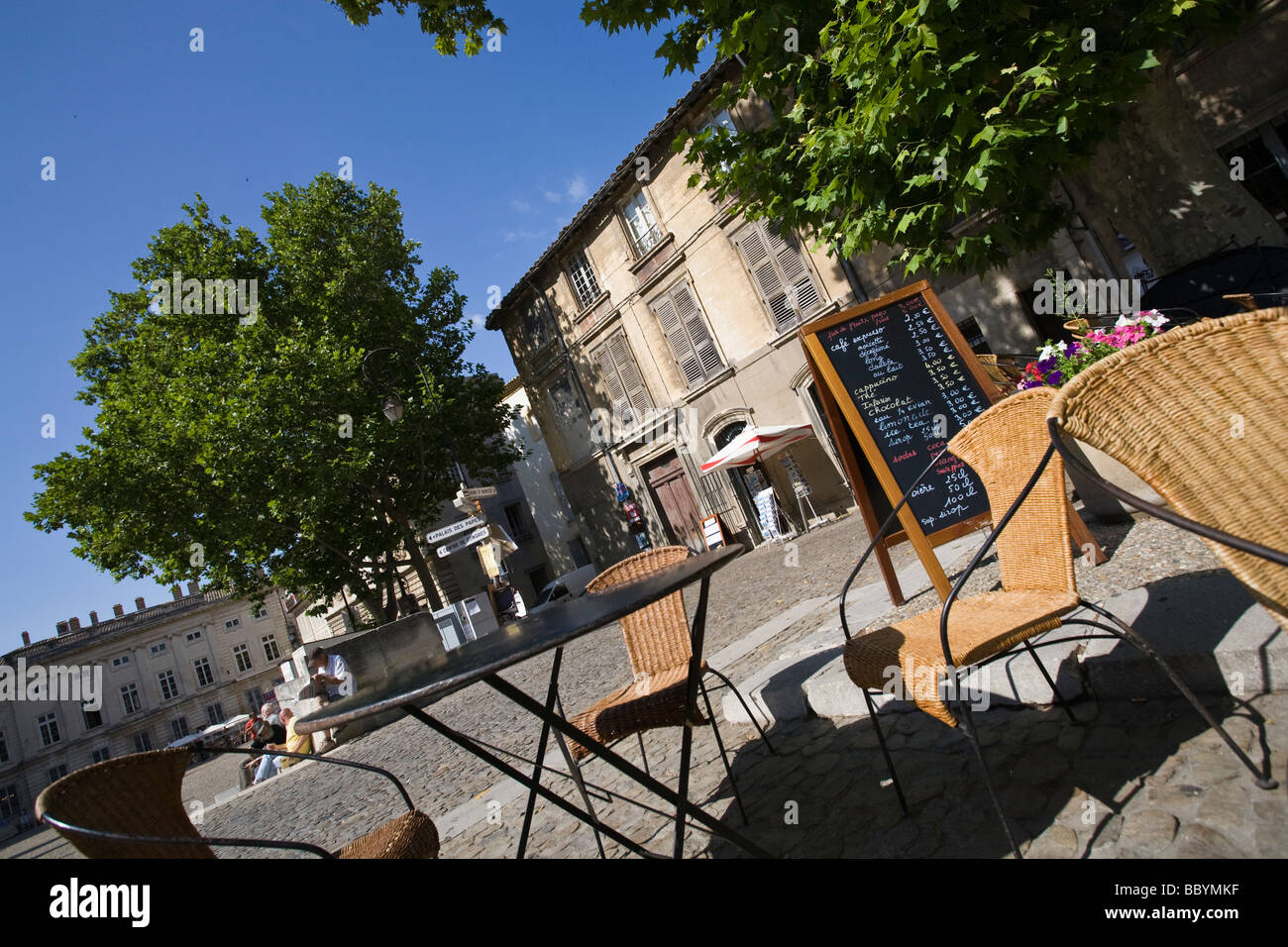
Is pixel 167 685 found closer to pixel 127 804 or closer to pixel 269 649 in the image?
pixel 269 649

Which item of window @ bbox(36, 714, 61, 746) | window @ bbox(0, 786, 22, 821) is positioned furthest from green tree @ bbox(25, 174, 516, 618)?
window @ bbox(36, 714, 61, 746)

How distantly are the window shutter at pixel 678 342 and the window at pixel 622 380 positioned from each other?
1.47m

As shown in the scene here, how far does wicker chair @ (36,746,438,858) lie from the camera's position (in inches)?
61.9

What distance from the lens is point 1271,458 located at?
4.12ft

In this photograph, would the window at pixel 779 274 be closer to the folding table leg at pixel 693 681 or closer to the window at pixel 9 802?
the folding table leg at pixel 693 681

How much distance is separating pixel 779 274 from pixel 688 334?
3129 mm

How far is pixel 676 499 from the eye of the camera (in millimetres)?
18797

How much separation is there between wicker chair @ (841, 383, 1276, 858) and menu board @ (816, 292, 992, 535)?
6.77 ft

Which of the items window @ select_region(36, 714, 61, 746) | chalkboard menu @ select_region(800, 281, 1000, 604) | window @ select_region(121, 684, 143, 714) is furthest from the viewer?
window @ select_region(121, 684, 143, 714)

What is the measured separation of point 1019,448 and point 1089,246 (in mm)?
10355

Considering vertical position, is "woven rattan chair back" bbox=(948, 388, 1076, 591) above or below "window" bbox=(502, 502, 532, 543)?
below

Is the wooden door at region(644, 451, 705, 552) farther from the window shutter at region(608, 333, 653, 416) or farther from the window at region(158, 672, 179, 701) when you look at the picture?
the window at region(158, 672, 179, 701)

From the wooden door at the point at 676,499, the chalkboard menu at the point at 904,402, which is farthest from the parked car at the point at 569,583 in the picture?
the chalkboard menu at the point at 904,402
